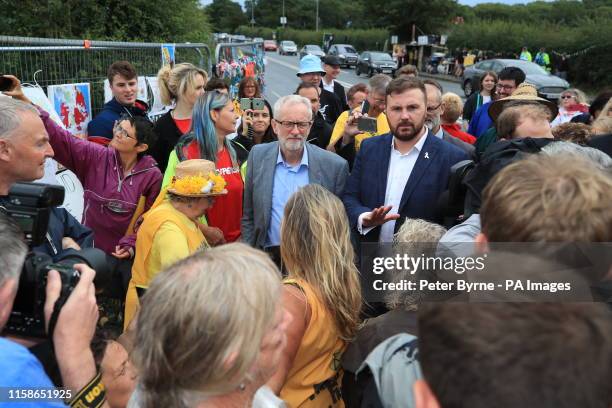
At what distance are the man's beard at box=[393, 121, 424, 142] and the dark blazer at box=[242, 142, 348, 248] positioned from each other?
0.50m

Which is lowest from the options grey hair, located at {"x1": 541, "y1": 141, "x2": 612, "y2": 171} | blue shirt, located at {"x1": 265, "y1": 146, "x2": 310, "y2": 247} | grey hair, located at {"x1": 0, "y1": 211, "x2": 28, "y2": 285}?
blue shirt, located at {"x1": 265, "y1": 146, "x2": 310, "y2": 247}

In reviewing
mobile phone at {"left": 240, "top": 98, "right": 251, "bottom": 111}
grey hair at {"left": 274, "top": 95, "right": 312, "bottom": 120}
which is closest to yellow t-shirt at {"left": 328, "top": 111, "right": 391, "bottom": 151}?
mobile phone at {"left": 240, "top": 98, "right": 251, "bottom": 111}

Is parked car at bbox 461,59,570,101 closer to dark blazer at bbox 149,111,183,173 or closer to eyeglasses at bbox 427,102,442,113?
eyeglasses at bbox 427,102,442,113

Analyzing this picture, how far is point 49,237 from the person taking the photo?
2316 millimetres

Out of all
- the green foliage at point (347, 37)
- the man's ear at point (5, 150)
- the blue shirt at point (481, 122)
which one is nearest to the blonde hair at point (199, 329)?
the man's ear at point (5, 150)

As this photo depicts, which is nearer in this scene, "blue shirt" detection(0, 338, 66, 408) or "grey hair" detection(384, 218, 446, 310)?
"blue shirt" detection(0, 338, 66, 408)

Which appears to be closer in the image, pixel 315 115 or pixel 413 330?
pixel 413 330

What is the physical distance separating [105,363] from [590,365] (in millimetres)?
1648

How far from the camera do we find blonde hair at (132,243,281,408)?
130 centimetres

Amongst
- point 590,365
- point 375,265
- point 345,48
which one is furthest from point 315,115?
point 345,48

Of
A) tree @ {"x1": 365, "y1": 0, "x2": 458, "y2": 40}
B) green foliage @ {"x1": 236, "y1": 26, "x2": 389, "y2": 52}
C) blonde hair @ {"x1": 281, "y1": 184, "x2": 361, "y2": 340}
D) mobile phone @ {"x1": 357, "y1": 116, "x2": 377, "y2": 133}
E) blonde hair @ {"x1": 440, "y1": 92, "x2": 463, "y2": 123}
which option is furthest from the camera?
green foliage @ {"x1": 236, "y1": 26, "x2": 389, "y2": 52}

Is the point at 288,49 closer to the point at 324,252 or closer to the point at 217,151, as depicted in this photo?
the point at 217,151

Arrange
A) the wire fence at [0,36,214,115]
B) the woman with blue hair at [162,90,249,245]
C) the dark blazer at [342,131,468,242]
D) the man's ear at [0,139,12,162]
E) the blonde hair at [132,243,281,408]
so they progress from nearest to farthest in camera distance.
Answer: the blonde hair at [132,243,281,408]
the man's ear at [0,139,12,162]
the dark blazer at [342,131,468,242]
the woman with blue hair at [162,90,249,245]
the wire fence at [0,36,214,115]

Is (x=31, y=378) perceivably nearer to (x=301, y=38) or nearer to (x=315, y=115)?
(x=315, y=115)
